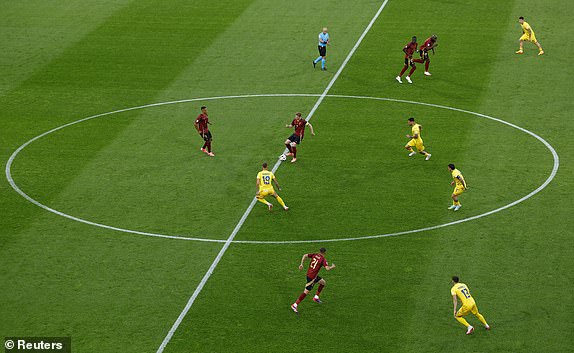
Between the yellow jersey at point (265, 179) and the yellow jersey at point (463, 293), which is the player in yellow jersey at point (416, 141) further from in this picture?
the yellow jersey at point (463, 293)

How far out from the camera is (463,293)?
28.5 m

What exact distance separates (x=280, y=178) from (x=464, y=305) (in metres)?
12.0

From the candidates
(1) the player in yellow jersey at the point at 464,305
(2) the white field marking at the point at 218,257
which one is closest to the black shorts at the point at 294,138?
(2) the white field marking at the point at 218,257

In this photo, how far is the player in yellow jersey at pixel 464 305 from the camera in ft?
92.7

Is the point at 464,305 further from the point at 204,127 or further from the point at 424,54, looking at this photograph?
the point at 424,54

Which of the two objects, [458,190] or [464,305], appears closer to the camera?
[464,305]

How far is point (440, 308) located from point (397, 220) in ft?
19.2

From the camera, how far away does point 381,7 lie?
193 ft

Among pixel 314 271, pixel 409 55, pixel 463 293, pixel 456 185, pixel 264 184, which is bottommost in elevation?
pixel 409 55

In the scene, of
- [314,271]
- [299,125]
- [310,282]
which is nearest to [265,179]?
[299,125]

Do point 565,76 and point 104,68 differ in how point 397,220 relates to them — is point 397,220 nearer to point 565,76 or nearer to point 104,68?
point 565,76

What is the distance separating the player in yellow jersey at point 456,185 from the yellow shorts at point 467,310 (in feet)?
24.1

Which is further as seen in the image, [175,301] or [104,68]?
[104,68]

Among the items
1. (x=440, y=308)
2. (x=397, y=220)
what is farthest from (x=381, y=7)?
(x=440, y=308)
